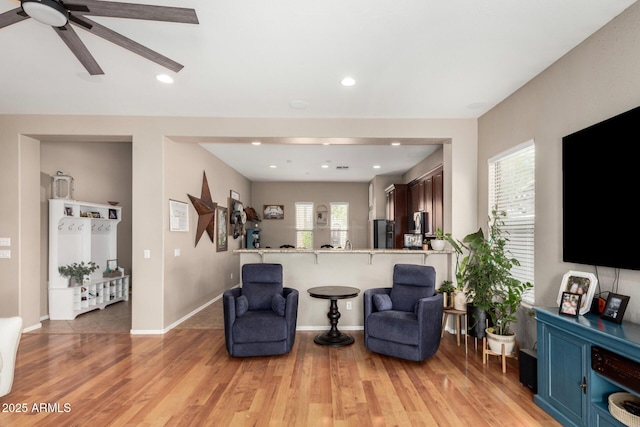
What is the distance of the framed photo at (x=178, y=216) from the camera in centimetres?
486

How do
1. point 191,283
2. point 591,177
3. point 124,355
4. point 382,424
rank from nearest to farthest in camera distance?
point 382,424, point 591,177, point 124,355, point 191,283

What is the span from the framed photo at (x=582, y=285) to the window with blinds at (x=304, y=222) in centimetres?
777

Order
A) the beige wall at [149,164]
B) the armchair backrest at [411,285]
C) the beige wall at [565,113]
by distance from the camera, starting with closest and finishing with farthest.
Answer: the beige wall at [565,113], the armchair backrest at [411,285], the beige wall at [149,164]

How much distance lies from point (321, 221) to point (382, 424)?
791 centimetres

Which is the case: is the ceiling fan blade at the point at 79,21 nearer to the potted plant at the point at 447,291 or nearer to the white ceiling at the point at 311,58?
the white ceiling at the point at 311,58

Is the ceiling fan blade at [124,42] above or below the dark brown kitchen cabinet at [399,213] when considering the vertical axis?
above

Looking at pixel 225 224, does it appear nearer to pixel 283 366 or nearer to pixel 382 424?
pixel 283 366

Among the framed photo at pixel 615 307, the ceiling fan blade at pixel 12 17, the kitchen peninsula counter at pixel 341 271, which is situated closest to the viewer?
the ceiling fan blade at pixel 12 17

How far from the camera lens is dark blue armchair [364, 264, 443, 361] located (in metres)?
3.51

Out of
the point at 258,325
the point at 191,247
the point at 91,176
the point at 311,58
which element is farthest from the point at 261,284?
the point at 91,176

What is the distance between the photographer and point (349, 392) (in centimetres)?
293

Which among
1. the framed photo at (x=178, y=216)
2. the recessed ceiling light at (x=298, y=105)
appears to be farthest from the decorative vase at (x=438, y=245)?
the framed photo at (x=178, y=216)

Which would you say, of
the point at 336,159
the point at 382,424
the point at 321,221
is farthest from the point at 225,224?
the point at 382,424

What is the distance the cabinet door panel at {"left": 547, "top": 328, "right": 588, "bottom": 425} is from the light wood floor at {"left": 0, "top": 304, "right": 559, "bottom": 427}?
185 millimetres
